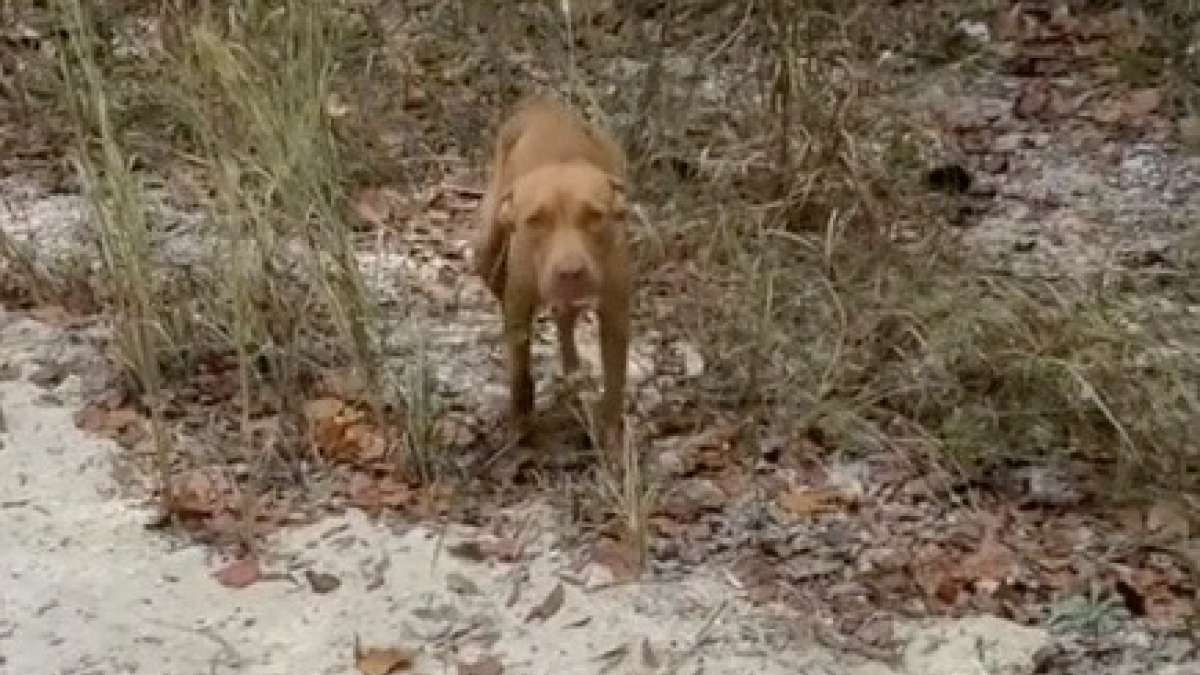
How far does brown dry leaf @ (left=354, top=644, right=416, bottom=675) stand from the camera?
4094 mm

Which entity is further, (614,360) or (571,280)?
(614,360)

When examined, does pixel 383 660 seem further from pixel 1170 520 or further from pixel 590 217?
Result: pixel 1170 520

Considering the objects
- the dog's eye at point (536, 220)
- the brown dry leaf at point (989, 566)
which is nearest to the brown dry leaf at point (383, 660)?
the dog's eye at point (536, 220)

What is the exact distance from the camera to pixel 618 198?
14.3 feet

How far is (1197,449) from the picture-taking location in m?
4.54

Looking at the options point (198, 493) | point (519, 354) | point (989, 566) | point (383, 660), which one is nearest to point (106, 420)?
point (198, 493)

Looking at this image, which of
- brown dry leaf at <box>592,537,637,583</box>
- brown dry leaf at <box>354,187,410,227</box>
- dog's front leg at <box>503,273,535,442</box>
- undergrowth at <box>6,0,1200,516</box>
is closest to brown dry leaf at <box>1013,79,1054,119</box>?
undergrowth at <box>6,0,1200,516</box>

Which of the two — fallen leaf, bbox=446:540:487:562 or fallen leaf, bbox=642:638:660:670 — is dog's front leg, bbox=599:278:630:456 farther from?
fallen leaf, bbox=642:638:660:670

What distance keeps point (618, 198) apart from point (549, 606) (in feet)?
2.43

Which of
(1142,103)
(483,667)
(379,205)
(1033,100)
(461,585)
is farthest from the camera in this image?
(1033,100)

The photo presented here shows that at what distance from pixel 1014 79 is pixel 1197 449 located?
8.19 feet

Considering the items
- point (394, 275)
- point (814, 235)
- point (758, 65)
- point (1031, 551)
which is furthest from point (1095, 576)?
point (758, 65)

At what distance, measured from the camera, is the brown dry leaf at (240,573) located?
4.39m

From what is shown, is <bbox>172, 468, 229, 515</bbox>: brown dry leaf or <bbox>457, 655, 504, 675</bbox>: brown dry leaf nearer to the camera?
<bbox>457, 655, 504, 675</bbox>: brown dry leaf
